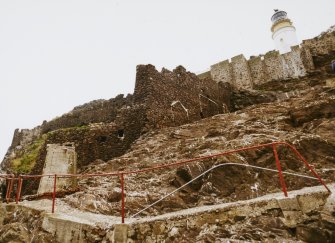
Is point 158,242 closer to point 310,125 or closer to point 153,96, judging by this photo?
point 310,125

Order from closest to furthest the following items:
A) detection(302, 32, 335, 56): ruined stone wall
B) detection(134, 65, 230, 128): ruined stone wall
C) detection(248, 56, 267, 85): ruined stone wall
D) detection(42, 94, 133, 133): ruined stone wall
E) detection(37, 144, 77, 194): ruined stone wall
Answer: detection(37, 144, 77, 194): ruined stone wall → detection(134, 65, 230, 128): ruined stone wall → detection(42, 94, 133, 133): ruined stone wall → detection(302, 32, 335, 56): ruined stone wall → detection(248, 56, 267, 85): ruined stone wall

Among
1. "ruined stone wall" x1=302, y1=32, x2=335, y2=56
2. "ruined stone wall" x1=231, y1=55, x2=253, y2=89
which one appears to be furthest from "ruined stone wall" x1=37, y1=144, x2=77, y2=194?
"ruined stone wall" x1=302, y1=32, x2=335, y2=56

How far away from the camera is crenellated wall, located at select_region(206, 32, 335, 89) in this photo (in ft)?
70.9

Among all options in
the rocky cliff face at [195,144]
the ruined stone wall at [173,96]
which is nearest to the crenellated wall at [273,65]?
the rocky cliff face at [195,144]

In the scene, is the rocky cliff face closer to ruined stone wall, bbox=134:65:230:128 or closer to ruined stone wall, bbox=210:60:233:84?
ruined stone wall, bbox=134:65:230:128

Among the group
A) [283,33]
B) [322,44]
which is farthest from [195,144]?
[283,33]

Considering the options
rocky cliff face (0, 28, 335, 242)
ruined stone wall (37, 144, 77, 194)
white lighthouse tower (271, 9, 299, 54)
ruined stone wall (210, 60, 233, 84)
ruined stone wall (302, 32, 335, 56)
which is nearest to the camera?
rocky cliff face (0, 28, 335, 242)

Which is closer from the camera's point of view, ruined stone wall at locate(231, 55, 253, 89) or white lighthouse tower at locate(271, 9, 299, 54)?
ruined stone wall at locate(231, 55, 253, 89)

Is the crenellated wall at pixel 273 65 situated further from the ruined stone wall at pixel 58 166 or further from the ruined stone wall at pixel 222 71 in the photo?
the ruined stone wall at pixel 58 166

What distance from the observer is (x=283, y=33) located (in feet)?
126

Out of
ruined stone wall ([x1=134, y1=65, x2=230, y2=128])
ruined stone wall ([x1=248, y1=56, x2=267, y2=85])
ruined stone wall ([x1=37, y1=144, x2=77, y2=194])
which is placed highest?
ruined stone wall ([x1=248, y1=56, x2=267, y2=85])

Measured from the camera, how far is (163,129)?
1228 centimetres

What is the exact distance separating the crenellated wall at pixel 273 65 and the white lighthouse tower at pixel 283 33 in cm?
1564

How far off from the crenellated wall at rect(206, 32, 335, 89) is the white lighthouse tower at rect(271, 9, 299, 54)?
616 inches
